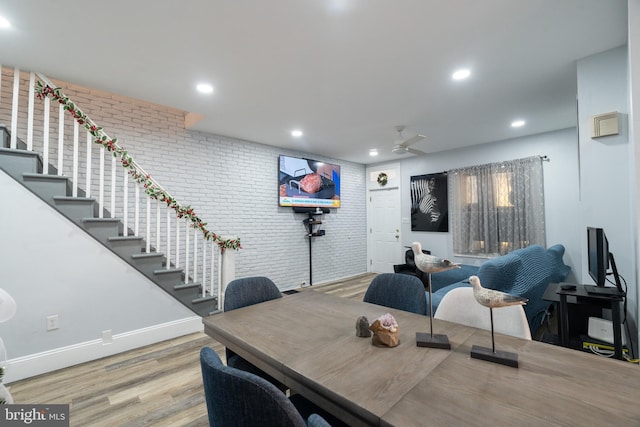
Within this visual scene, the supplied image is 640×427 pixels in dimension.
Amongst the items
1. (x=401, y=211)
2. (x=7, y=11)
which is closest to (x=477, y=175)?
(x=401, y=211)

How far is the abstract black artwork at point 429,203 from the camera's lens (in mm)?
5453

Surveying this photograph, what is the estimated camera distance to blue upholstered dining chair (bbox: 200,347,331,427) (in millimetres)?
745

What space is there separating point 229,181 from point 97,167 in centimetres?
162

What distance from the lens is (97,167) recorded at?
129 inches

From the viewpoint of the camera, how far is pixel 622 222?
87.6 inches

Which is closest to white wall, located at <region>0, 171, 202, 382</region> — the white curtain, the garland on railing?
the garland on railing

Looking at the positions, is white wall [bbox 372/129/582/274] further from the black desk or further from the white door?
the black desk

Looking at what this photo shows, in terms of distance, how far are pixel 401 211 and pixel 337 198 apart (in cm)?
143

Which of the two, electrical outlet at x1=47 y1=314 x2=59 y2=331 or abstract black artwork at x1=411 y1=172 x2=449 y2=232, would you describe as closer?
electrical outlet at x1=47 y1=314 x2=59 y2=331

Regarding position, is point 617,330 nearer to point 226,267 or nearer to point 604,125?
point 604,125

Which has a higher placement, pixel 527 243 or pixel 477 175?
pixel 477 175

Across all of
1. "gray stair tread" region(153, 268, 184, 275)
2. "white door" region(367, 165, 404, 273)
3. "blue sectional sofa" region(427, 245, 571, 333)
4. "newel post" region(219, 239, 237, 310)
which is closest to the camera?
"blue sectional sofa" region(427, 245, 571, 333)

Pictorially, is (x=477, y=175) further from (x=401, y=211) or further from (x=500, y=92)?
(x=500, y=92)

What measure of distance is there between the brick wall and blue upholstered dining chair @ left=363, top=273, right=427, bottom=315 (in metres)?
2.96
